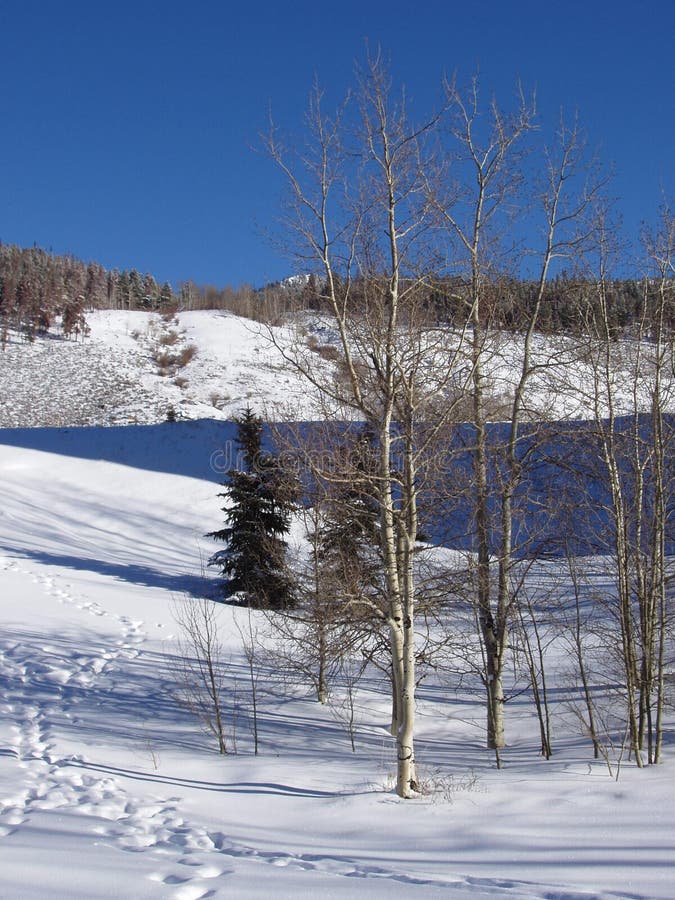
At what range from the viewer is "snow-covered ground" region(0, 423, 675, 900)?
4688 mm

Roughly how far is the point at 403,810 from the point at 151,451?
92.6 ft

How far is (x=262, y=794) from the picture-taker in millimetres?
7398

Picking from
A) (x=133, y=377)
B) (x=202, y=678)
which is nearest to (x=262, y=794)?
(x=202, y=678)

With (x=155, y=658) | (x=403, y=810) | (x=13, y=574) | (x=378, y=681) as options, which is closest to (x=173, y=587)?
(x=13, y=574)

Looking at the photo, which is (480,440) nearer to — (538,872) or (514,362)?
(514,362)

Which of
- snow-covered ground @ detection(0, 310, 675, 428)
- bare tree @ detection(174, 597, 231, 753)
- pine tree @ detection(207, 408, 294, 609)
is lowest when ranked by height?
bare tree @ detection(174, 597, 231, 753)

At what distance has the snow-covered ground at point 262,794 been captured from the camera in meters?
4.69

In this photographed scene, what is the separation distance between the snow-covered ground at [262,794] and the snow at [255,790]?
3cm

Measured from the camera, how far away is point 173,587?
2005 cm

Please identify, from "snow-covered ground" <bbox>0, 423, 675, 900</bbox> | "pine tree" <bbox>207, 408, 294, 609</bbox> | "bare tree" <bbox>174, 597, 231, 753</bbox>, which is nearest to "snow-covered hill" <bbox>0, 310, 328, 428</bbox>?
"pine tree" <bbox>207, 408, 294, 609</bbox>

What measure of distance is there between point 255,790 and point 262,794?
0.16 m

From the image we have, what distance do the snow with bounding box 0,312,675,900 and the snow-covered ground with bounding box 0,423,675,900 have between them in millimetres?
30

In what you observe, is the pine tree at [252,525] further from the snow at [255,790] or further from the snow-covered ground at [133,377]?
the snow-covered ground at [133,377]

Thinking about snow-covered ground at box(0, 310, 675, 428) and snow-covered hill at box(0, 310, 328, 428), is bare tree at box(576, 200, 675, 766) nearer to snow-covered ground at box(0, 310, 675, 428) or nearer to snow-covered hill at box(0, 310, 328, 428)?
snow-covered ground at box(0, 310, 675, 428)
